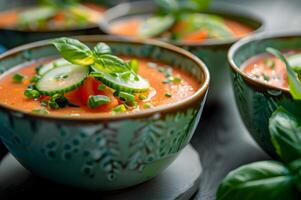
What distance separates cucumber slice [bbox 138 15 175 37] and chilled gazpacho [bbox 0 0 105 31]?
0.26 meters

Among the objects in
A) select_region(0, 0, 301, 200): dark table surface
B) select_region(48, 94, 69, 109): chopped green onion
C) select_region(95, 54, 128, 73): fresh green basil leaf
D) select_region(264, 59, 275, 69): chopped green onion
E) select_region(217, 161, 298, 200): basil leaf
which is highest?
select_region(95, 54, 128, 73): fresh green basil leaf

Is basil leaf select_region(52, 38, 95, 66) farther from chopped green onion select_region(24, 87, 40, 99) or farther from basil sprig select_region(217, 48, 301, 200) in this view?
basil sprig select_region(217, 48, 301, 200)

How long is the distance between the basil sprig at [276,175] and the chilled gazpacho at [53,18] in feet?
4.48

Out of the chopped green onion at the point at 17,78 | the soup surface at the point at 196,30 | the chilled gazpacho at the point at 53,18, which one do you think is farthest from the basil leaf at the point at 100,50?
the chilled gazpacho at the point at 53,18

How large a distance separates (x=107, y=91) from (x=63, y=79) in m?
0.13

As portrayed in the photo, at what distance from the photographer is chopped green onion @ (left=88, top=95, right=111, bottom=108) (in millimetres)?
1326

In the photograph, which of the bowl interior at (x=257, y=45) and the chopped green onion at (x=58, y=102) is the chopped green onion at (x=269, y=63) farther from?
the chopped green onion at (x=58, y=102)

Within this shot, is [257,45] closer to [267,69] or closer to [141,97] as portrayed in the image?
[267,69]

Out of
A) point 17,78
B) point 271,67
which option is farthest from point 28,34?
point 271,67

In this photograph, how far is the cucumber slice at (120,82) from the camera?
137 cm

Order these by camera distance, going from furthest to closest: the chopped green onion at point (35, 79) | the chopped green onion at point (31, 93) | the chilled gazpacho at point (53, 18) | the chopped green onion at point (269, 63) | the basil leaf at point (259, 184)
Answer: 1. the chilled gazpacho at point (53, 18)
2. the chopped green onion at point (269, 63)
3. the chopped green onion at point (35, 79)
4. the chopped green onion at point (31, 93)
5. the basil leaf at point (259, 184)

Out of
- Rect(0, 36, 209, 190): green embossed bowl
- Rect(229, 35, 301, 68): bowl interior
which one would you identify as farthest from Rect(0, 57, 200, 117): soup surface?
Rect(229, 35, 301, 68): bowl interior

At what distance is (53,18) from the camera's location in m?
2.55

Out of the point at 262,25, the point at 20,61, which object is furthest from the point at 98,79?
the point at 262,25
